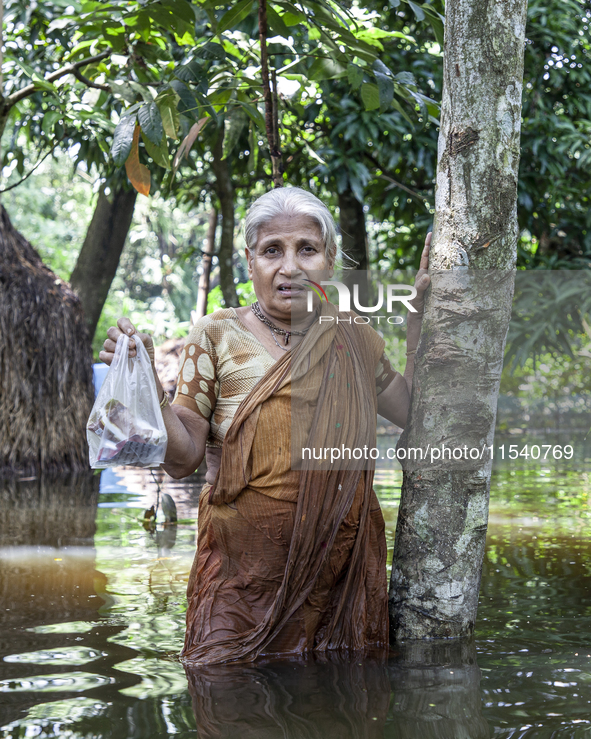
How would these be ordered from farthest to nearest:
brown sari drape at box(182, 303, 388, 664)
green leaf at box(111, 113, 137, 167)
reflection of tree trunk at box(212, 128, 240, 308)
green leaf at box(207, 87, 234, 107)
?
1. reflection of tree trunk at box(212, 128, 240, 308)
2. green leaf at box(207, 87, 234, 107)
3. green leaf at box(111, 113, 137, 167)
4. brown sari drape at box(182, 303, 388, 664)

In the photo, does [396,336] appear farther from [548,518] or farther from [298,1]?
[548,518]

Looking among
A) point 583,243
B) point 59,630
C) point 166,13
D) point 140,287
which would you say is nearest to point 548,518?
point 59,630

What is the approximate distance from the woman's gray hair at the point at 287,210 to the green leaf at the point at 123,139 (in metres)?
0.47

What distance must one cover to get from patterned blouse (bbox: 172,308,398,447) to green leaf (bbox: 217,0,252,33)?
118 cm

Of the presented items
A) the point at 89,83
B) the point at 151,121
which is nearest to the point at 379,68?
the point at 151,121

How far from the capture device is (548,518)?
171 inches

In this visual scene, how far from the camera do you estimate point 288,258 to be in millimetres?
2309

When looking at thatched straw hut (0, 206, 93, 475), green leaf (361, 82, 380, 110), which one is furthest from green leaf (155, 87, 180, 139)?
thatched straw hut (0, 206, 93, 475)

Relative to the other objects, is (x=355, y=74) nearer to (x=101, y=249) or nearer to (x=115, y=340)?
(x=115, y=340)

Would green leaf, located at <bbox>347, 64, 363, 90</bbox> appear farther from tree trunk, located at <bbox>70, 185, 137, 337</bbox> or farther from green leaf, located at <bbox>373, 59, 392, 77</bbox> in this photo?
tree trunk, located at <bbox>70, 185, 137, 337</bbox>

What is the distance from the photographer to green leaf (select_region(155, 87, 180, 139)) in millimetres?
2748

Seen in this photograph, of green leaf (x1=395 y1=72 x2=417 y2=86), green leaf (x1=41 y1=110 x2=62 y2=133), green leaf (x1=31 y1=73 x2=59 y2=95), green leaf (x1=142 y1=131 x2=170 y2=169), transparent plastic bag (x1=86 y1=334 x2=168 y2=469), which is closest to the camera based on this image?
transparent plastic bag (x1=86 y1=334 x2=168 y2=469)

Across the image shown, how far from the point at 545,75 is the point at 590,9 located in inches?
33.6

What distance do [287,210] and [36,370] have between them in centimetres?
591
